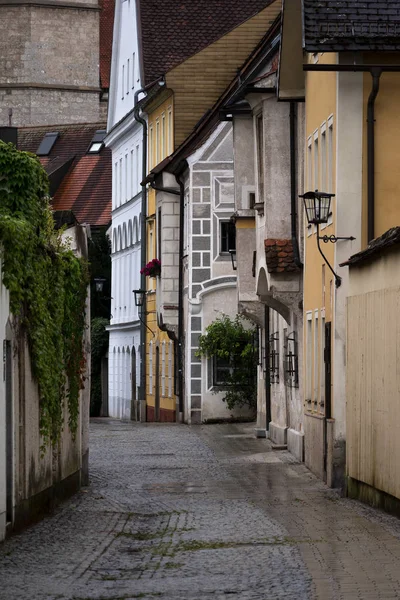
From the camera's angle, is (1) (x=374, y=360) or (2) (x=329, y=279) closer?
(1) (x=374, y=360)

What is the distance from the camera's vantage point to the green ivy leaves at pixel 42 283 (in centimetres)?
1562

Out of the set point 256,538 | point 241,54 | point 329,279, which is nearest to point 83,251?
point 329,279

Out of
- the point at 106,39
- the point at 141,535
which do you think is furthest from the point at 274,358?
the point at 106,39

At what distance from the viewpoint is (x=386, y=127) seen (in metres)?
21.4

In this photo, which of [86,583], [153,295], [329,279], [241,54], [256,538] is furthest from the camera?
[153,295]

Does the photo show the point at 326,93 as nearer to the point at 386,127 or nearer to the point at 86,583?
the point at 386,127

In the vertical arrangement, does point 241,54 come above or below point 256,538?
above

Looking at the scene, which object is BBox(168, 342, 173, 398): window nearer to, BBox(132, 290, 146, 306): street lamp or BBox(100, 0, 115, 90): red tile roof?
BBox(132, 290, 146, 306): street lamp

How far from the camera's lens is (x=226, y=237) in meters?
46.0

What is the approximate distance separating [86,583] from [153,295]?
4203cm

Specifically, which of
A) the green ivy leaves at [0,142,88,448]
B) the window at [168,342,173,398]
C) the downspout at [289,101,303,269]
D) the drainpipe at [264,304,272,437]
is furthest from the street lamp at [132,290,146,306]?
the green ivy leaves at [0,142,88,448]

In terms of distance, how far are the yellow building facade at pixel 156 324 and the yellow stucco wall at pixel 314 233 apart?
24.6 m

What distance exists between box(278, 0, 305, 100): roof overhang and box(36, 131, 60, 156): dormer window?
51212 mm

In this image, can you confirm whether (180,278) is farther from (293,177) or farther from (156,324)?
(293,177)
